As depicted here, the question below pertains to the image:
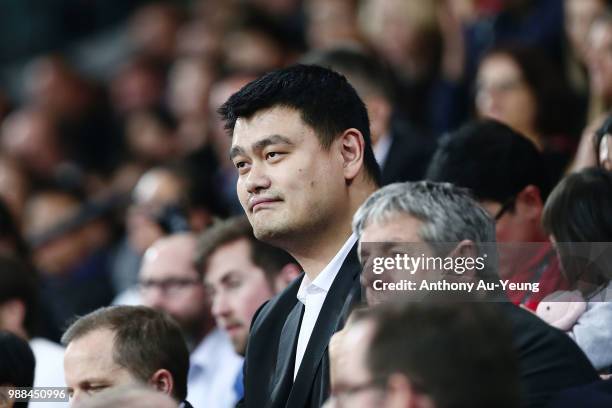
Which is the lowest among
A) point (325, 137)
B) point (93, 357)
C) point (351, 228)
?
point (93, 357)

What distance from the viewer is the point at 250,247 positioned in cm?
575

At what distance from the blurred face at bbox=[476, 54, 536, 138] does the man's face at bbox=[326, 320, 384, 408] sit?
148 inches

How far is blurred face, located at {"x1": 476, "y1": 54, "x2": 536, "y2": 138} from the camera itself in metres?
6.62

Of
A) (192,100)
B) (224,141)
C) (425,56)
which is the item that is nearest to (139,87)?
(192,100)

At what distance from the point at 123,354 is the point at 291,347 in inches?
22.7

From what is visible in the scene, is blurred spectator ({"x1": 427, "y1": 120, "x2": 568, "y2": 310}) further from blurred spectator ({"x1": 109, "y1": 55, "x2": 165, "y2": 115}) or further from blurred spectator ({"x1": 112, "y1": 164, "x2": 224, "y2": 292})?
blurred spectator ({"x1": 109, "y1": 55, "x2": 165, "y2": 115})

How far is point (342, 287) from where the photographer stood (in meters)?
3.97

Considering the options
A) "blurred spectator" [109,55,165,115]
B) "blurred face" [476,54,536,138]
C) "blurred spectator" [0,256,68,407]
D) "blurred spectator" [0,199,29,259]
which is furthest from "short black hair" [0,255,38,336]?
"blurred spectator" [109,55,165,115]

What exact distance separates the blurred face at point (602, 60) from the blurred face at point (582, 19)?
1.57ft

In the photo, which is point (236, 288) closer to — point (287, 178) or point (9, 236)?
point (287, 178)

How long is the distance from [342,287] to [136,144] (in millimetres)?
6569

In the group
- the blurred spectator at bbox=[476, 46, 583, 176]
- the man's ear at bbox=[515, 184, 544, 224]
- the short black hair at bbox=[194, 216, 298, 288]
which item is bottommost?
the short black hair at bbox=[194, 216, 298, 288]

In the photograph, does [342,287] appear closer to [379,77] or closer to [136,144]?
[379,77]

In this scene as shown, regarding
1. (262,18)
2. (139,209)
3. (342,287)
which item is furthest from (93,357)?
(262,18)
